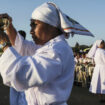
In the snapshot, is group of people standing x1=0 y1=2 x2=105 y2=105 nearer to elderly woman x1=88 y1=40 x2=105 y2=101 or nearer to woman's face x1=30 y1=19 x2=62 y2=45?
woman's face x1=30 y1=19 x2=62 y2=45

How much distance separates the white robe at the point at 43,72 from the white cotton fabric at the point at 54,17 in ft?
0.40

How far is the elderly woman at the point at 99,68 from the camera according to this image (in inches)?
334

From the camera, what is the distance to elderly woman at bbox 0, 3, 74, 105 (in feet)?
5.66

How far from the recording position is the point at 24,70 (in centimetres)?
173

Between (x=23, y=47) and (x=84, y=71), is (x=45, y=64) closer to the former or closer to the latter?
(x=23, y=47)

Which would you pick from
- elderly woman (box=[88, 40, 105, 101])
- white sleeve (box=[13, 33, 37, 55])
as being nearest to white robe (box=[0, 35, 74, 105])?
white sleeve (box=[13, 33, 37, 55])

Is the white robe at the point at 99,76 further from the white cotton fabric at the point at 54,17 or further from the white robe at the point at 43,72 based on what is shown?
the white robe at the point at 43,72

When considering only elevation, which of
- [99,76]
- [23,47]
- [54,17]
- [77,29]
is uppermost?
[54,17]

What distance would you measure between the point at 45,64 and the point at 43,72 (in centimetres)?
6

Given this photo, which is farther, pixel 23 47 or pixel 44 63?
pixel 23 47

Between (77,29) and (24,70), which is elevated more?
(77,29)

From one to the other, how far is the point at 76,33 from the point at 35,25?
1.21 ft

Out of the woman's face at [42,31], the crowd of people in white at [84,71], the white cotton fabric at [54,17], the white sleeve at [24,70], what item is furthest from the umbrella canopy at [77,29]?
the crowd of people in white at [84,71]

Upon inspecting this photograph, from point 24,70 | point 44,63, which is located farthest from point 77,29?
point 24,70
